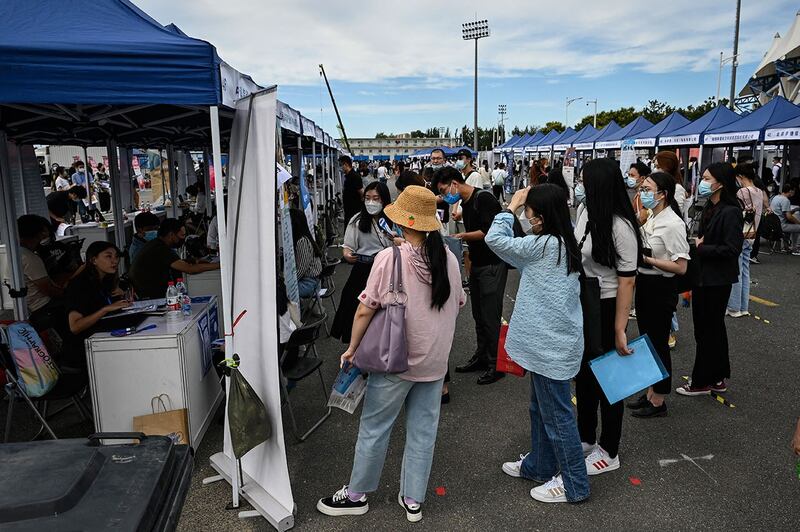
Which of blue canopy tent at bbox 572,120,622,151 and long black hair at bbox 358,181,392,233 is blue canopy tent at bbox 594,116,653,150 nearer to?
blue canopy tent at bbox 572,120,622,151

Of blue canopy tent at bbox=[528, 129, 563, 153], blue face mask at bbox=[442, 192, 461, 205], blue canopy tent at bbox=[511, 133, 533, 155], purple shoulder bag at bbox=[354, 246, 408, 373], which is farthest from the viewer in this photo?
blue canopy tent at bbox=[511, 133, 533, 155]

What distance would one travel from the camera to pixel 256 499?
9.98 ft

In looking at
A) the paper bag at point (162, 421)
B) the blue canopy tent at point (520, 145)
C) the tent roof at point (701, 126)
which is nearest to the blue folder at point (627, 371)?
the paper bag at point (162, 421)

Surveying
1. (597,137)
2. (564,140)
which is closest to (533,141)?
(564,140)

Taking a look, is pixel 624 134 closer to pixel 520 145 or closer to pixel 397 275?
pixel 520 145

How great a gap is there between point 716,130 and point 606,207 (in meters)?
13.7

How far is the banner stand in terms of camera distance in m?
2.86

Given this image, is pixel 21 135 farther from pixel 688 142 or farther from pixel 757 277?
pixel 688 142

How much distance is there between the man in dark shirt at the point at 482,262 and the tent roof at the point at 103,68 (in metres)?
2.33

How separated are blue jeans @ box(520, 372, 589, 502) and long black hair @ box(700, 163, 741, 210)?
2315mm

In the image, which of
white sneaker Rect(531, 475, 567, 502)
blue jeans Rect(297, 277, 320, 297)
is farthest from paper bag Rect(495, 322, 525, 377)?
blue jeans Rect(297, 277, 320, 297)

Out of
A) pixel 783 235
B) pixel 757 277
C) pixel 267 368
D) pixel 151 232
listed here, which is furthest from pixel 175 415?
pixel 783 235

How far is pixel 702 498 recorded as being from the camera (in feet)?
10.2

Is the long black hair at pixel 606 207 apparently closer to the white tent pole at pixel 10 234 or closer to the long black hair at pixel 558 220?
the long black hair at pixel 558 220
